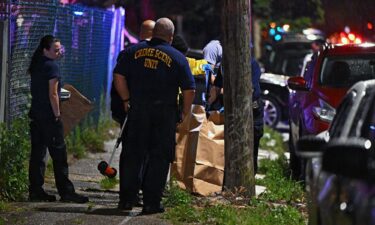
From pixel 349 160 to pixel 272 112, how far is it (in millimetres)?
17053

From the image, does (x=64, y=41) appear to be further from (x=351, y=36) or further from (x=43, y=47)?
(x=351, y=36)

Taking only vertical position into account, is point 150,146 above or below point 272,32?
above

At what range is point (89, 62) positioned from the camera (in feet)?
49.4

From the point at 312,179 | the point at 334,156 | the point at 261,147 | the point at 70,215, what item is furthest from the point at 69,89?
the point at 261,147

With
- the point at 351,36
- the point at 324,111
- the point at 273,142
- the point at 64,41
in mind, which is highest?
the point at 64,41

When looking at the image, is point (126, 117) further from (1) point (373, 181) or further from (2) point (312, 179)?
(1) point (373, 181)

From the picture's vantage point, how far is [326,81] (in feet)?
40.1

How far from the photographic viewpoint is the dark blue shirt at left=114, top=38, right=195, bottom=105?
8.96 m

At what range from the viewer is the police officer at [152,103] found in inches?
353

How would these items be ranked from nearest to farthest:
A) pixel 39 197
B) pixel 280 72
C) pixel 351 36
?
pixel 39 197
pixel 280 72
pixel 351 36

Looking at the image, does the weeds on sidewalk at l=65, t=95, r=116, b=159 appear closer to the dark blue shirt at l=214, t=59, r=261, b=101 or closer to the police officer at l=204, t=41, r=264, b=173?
the police officer at l=204, t=41, r=264, b=173

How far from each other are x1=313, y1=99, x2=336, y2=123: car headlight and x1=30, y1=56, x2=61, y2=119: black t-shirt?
11.2 ft

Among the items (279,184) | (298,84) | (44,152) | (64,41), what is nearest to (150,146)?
(44,152)

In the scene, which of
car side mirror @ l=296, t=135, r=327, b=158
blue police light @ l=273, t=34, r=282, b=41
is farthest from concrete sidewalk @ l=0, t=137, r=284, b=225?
blue police light @ l=273, t=34, r=282, b=41
